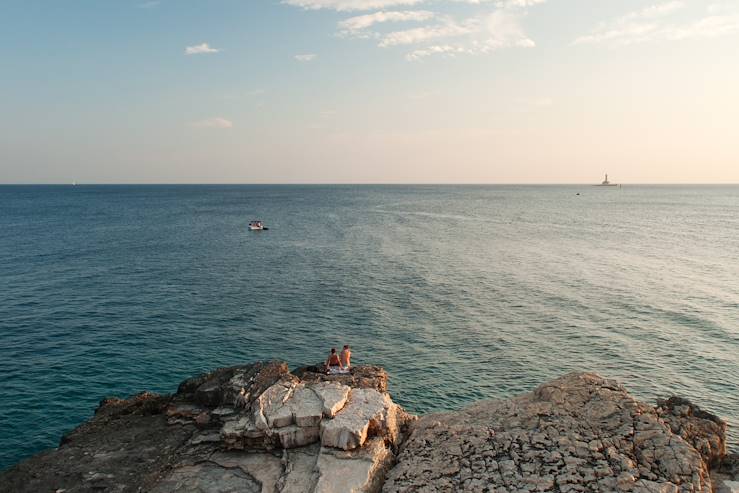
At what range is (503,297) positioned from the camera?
4897 cm

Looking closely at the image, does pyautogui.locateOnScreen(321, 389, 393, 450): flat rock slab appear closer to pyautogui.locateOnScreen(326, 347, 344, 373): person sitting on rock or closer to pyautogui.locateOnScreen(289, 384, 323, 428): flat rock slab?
pyautogui.locateOnScreen(289, 384, 323, 428): flat rock slab

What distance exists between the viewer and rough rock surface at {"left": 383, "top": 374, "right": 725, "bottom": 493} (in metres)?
14.0

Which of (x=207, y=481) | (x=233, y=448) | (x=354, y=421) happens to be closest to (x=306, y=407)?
(x=354, y=421)

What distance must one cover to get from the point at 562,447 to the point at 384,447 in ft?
19.3

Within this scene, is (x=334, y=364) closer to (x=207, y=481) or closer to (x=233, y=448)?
(x=233, y=448)

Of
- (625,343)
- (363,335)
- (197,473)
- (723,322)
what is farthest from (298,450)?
(723,322)

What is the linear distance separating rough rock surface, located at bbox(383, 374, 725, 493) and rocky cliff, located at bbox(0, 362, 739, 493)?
4 centimetres

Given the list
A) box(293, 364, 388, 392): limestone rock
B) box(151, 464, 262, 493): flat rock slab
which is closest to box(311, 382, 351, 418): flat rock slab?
box(293, 364, 388, 392): limestone rock

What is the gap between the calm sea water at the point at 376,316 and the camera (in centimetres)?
3036

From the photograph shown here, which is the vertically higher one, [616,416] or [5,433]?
[616,416]

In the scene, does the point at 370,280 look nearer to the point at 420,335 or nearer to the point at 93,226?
the point at 420,335

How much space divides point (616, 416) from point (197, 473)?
1453cm

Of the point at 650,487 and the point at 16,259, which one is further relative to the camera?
the point at 16,259

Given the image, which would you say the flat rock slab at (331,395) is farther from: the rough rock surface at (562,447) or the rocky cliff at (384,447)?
the rough rock surface at (562,447)
